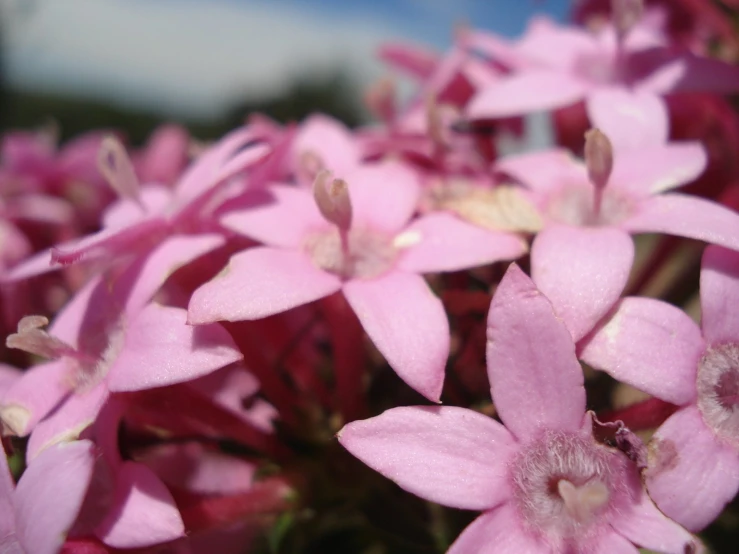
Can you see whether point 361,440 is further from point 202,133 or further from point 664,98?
point 202,133

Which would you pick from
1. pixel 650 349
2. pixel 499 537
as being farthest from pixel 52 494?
pixel 650 349

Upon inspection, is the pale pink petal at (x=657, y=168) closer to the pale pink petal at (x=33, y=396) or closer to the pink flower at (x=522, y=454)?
the pink flower at (x=522, y=454)

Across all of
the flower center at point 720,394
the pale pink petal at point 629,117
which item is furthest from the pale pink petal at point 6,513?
the pale pink petal at point 629,117

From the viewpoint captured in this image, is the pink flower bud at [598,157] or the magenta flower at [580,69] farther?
the magenta flower at [580,69]

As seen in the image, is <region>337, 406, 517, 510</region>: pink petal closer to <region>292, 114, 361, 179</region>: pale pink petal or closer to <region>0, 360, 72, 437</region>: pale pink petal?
<region>0, 360, 72, 437</region>: pale pink petal

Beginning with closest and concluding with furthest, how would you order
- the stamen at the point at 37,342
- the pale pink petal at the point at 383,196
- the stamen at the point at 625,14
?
the stamen at the point at 37,342
the pale pink petal at the point at 383,196
the stamen at the point at 625,14

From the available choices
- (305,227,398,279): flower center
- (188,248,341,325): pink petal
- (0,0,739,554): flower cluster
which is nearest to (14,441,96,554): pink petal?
(0,0,739,554): flower cluster

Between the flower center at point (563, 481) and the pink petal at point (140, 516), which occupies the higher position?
the flower center at point (563, 481)
